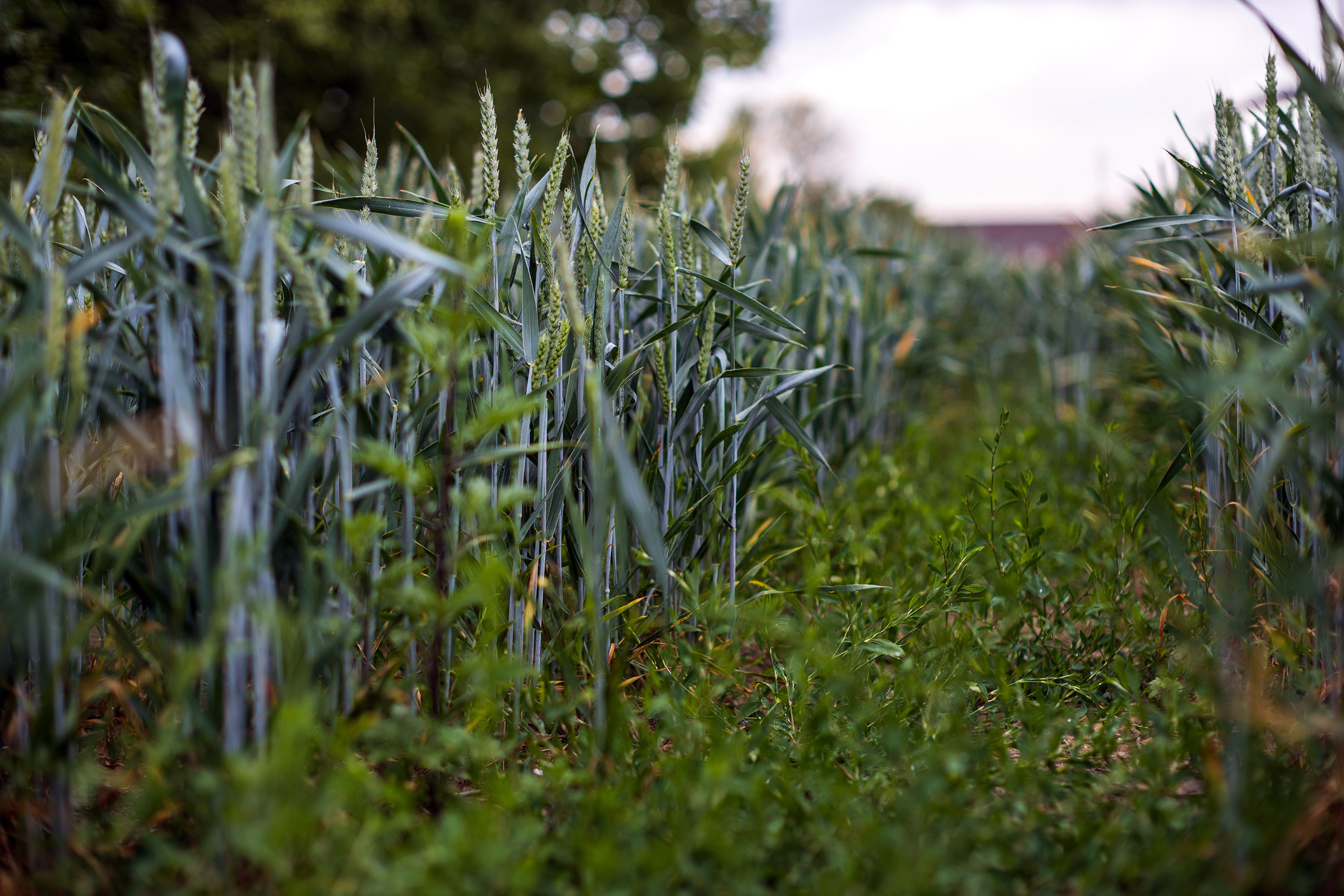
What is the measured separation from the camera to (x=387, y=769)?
114 cm

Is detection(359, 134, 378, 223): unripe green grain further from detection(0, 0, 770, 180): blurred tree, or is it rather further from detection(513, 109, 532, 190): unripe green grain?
detection(0, 0, 770, 180): blurred tree

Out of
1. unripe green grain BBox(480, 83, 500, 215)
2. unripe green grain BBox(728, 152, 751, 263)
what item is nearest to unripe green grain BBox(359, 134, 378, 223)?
unripe green grain BBox(480, 83, 500, 215)

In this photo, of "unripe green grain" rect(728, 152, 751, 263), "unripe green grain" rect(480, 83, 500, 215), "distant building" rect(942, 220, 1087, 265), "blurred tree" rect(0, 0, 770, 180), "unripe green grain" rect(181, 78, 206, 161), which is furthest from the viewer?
"blurred tree" rect(0, 0, 770, 180)

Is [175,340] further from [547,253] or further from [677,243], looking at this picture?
[677,243]

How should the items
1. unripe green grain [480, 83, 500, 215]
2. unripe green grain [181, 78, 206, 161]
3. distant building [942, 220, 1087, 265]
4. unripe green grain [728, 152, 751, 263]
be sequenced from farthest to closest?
distant building [942, 220, 1087, 265] < unripe green grain [728, 152, 751, 263] < unripe green grain [480, 83, 500, 215] < unripe green grain [181, 78, 206, 161]

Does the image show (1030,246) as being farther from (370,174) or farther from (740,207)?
(370,174)

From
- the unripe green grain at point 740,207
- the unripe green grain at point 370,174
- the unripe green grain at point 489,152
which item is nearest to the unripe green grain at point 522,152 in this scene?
the unripe green grain at point 489,152

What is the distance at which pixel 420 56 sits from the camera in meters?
7.55

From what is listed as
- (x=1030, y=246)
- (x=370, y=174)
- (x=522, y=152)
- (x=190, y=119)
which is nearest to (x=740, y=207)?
(x=522, y=152)

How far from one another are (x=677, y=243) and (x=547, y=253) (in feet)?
1.58

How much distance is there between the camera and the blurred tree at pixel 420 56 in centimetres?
429

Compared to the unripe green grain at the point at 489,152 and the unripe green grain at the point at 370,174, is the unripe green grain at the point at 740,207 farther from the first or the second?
the unripe green grain at the point at 370,174

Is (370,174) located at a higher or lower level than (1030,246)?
lower

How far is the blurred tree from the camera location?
4293mm
